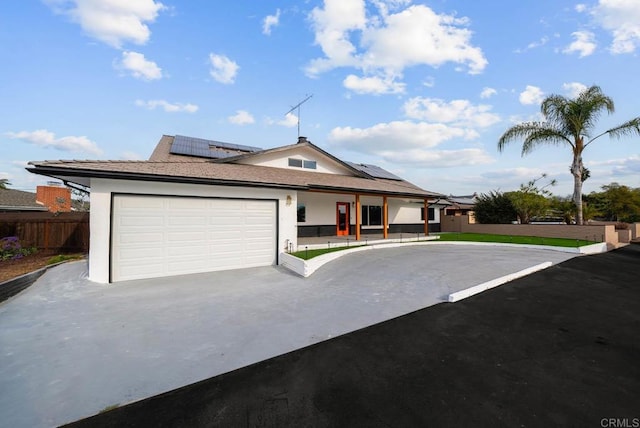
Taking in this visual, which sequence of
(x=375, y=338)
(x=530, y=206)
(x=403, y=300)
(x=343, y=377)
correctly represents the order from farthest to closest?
(x=530, y=206)
(x=403, y=300)
(x=375, y=338)
(x=343, y=377)

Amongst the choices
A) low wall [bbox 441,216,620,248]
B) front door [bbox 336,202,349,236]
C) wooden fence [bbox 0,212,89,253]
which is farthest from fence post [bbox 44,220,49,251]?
low wall [bbox 441,216,620,248]

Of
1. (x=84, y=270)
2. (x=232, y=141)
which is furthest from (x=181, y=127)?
(x=84, y=270)

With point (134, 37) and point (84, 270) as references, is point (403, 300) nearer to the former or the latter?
point (84, 270)

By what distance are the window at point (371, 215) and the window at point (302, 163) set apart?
4839 mm

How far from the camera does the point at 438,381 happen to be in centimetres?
311

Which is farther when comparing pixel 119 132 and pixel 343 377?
pixel 119 132

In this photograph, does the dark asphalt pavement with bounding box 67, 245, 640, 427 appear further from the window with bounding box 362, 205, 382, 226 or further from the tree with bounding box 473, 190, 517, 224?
the tree with bounding box 473, 190, 517, 224

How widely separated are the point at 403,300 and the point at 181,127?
2055 centimetres

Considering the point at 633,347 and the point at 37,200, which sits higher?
the point at 37,200

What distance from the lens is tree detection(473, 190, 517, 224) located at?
65.7 ft

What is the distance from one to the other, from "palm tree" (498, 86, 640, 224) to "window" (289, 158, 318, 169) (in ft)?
39.6

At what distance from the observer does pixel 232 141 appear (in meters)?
20.3

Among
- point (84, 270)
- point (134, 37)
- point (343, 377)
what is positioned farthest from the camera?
point (134, 37)

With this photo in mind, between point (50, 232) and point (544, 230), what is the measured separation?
26.5 metres
